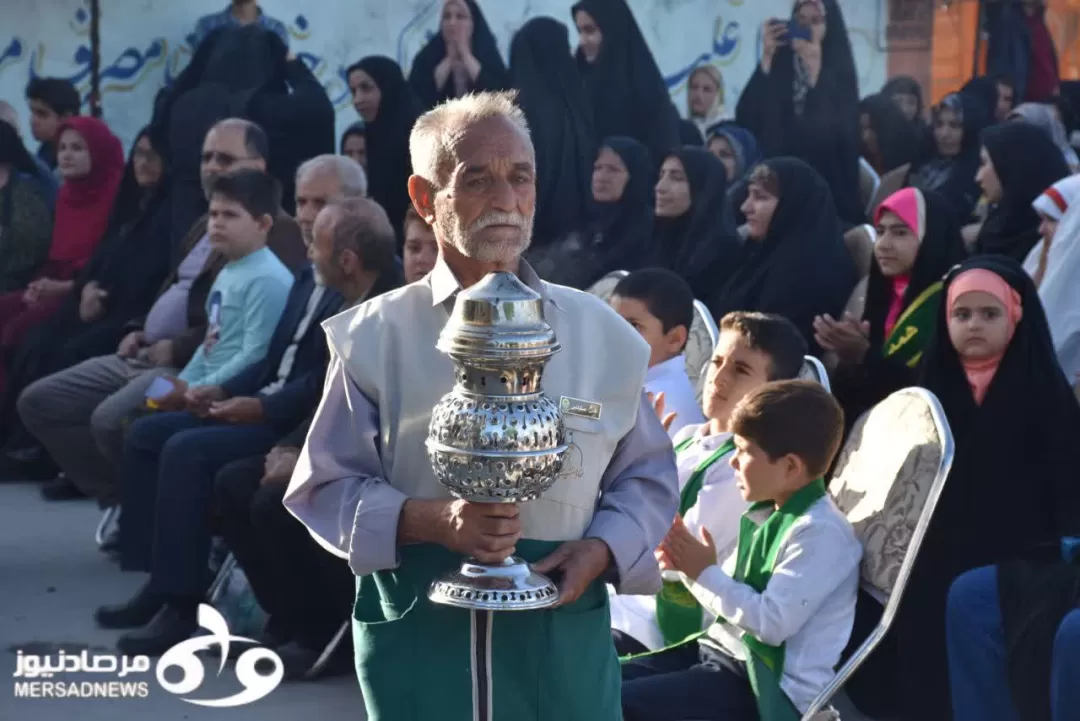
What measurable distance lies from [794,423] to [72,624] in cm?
317

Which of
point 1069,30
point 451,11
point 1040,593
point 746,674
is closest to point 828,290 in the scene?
point 1040,593

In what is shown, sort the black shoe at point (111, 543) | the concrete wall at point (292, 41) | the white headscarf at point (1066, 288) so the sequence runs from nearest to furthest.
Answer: the white headscarf at point (1066, 288) → the black shoe at point (111, 543) → the concrete wall at point (292, 41)

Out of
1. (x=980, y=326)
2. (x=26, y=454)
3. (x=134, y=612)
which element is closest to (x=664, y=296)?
(x=980, y=326)

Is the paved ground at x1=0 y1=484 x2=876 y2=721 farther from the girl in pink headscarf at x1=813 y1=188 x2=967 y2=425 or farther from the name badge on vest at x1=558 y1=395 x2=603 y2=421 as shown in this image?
the name badge on vest at x1=558 y1=395 x2=603 y2=421

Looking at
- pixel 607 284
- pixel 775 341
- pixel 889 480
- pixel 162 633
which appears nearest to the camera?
pixel 889 480

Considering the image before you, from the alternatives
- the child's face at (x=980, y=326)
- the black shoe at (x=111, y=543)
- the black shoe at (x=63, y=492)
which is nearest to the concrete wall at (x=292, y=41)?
the black shoe at (x=63, y=492)

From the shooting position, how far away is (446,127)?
224 cm

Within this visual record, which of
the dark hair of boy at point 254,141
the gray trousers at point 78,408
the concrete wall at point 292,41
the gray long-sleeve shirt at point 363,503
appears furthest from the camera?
the concrete wall at point 292,41

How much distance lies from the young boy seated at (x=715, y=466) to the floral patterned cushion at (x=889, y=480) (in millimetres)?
278

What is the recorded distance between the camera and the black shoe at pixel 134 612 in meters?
5.46

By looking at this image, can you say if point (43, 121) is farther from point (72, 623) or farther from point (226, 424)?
point (72, 623)

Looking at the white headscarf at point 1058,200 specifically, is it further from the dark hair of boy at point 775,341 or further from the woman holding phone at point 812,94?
the woman holding phone at point 812,94

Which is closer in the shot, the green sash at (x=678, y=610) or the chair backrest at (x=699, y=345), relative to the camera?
the green sash at (x=678, y=610)

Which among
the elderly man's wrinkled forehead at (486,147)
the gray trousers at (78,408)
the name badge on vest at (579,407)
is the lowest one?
the gray trousers at (78,408)
